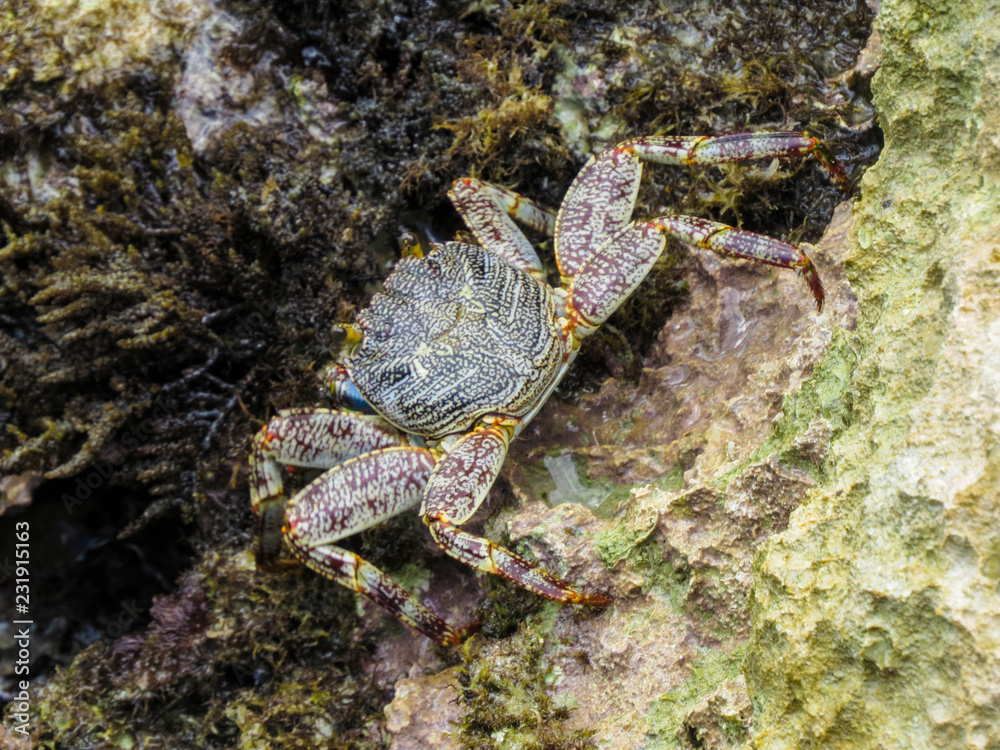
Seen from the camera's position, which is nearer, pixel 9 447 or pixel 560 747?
pixel 560 747

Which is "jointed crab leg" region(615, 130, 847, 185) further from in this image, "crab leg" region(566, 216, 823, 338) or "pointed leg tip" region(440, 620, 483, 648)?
"pointed leg tip" region(440, 620, 483, 648)

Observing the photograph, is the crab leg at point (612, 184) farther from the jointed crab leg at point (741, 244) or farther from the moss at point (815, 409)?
the moss at point (815, 409)

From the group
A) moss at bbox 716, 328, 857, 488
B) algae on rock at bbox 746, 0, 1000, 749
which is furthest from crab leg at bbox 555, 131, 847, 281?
moss at bbox 716, 328, 857, 488

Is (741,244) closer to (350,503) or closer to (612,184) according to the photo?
(612,184)

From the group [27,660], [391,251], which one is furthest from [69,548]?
[391,251]

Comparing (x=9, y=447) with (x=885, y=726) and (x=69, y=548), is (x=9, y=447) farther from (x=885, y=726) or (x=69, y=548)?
(x=885, y=726)

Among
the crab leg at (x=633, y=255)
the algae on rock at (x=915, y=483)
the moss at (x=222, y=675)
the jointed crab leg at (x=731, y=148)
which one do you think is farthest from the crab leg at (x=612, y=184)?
the moss at (x=222, y=675)
